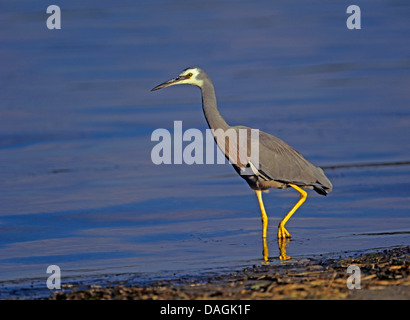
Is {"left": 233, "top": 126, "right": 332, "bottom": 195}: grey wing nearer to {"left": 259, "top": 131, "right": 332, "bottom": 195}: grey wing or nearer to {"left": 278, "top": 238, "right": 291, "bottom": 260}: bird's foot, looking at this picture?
{"left": 259, "top": 131, "right": 332, "bottom": 195}: grey wing

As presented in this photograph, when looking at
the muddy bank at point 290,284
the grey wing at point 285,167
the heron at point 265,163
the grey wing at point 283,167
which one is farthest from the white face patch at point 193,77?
the muddy bank at point 290,284

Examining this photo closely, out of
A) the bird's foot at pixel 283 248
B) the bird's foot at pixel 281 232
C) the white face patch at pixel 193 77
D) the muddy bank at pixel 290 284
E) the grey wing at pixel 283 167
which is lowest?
the muddy bank at pixel 290 284

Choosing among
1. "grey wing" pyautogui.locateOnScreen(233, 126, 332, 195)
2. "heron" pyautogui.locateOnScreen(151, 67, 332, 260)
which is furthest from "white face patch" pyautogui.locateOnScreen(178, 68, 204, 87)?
"grey wing" pyautogui.locateOnScreen(233, 126, 332, 195)

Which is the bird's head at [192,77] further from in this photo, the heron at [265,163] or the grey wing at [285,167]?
the grey wing at [285,167]

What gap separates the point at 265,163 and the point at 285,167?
27cm

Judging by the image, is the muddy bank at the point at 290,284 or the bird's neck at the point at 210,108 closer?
the muddy bank at the point at 290,284

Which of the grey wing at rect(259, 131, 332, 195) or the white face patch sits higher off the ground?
the white face patch

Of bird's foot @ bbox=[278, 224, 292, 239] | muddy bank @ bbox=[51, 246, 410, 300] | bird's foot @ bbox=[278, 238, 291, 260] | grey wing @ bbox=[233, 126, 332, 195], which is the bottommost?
muddy bank @ bbox=[51, 246, 410, 300]

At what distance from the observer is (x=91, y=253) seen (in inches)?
375

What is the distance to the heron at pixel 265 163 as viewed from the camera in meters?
9.88

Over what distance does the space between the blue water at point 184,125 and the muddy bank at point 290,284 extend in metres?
0.81

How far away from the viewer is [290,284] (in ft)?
23.3

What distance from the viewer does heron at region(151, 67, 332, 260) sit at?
9875 millimetres
